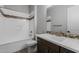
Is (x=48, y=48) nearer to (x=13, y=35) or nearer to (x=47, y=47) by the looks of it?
(x=47, y=47)

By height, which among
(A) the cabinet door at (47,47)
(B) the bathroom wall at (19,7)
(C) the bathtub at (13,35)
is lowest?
(A) the cabinet door at (47,47)

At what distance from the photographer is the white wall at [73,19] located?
1.30m

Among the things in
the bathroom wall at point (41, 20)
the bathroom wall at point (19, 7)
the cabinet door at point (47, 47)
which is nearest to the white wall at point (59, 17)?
the bathroom wall at point (41, 20)

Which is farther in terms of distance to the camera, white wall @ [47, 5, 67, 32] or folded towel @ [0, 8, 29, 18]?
white wall @ [47, 5, 67, 32]

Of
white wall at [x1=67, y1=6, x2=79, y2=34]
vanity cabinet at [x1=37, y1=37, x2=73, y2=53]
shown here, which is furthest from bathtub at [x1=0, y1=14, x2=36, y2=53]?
white wall at [x1=67, y1=6, x2=79, y2=34]

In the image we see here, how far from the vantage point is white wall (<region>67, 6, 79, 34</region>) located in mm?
1301

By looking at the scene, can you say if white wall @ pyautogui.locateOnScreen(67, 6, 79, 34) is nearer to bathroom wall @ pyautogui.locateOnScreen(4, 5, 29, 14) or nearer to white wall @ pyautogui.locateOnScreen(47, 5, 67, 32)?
white wall @ pyautogui.locateOnScreen(47, 5, 67, 32)

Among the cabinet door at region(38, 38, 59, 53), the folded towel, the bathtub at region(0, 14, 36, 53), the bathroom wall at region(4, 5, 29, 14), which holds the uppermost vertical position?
the bathroom wall at region(4, 5, 29, 14)

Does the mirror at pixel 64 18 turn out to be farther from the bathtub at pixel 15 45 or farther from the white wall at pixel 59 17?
the bathtub at pixel 15 45

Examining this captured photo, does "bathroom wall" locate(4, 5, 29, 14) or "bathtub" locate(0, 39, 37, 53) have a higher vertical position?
"bathroom wall" locate(4, 5, 29, 14)

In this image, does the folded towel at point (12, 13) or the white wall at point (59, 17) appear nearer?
the folded towel at point (12, 13)

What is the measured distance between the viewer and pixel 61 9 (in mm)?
1387

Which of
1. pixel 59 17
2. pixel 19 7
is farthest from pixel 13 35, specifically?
pixel 59 17
